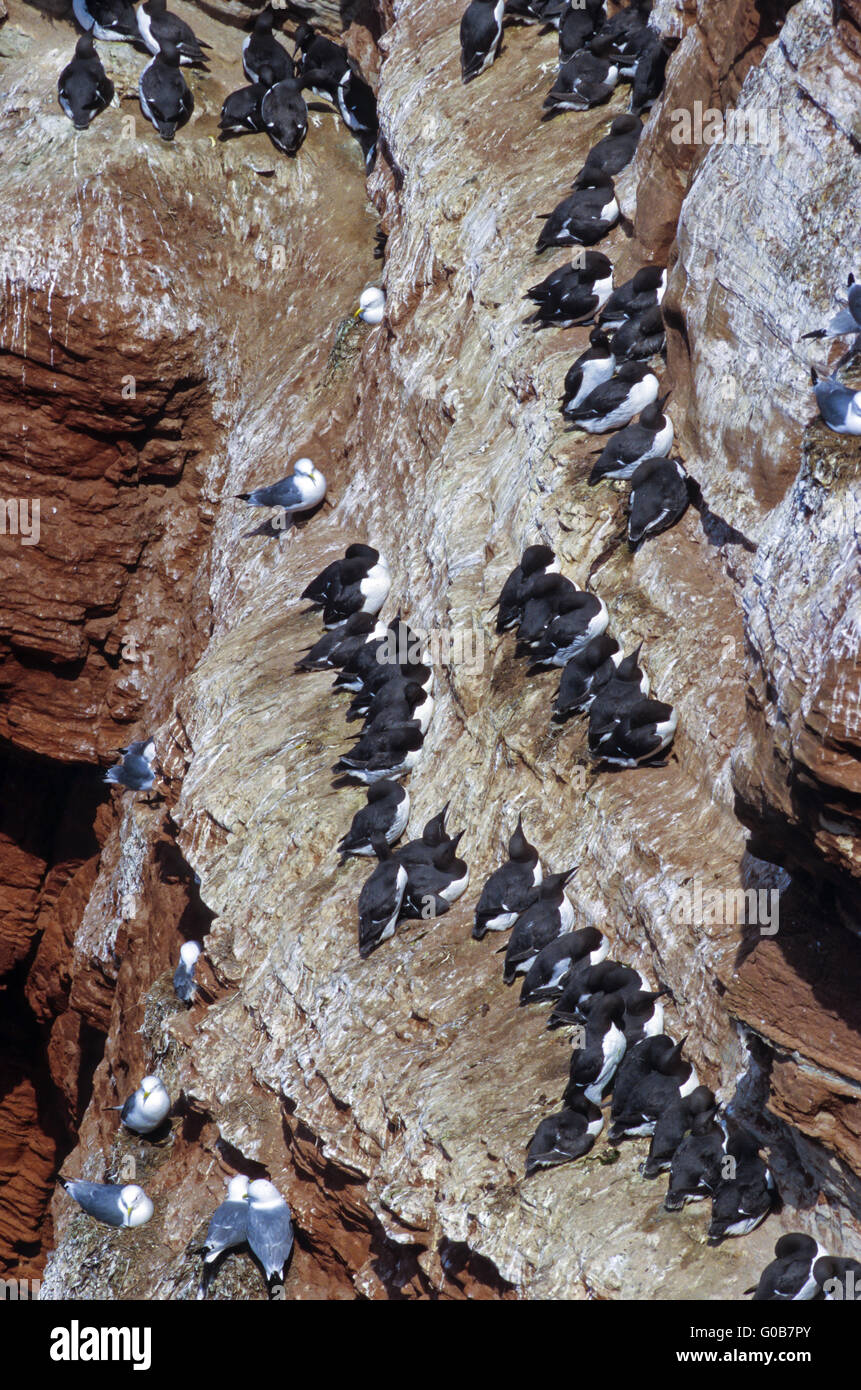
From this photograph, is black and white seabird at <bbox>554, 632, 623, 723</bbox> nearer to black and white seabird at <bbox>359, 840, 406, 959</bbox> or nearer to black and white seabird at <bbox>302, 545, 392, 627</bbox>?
black and white seabird at <bbox>359, 840, 406, 959</bbox>

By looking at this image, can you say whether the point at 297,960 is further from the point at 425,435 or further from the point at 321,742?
the point at 425,435

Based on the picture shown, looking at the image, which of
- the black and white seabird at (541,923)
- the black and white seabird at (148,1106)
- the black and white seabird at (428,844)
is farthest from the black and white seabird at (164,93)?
the black and white seabird at (541,923)

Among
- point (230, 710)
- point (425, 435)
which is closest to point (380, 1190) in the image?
point (230, 710)

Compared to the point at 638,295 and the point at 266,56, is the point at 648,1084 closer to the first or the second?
the point at 638,295

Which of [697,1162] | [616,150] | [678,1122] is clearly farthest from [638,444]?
[697,1162]

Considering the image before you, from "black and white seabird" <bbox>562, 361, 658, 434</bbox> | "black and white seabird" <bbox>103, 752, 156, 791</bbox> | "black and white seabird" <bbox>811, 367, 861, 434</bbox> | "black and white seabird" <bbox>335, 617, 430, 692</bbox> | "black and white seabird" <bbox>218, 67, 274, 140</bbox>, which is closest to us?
"black and white seabird" <bbox>811, 367, 861, 434</bbox>

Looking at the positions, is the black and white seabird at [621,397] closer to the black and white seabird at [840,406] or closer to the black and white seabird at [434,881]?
the black and white seabird at [434,881]

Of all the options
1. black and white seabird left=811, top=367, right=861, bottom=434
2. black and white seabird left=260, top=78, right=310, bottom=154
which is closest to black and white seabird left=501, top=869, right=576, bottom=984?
black and white seabird left=811, top=367, right=861, bottom=434
